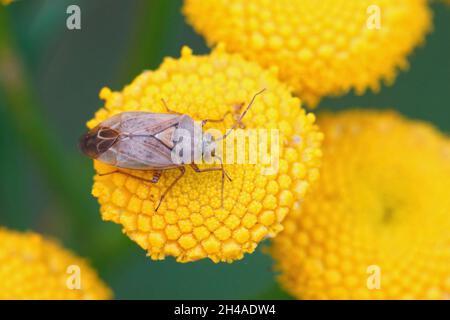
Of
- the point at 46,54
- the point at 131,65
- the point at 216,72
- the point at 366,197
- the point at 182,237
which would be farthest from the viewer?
the point at 46,54

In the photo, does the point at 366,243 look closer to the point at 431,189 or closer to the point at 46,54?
the point at 431,189

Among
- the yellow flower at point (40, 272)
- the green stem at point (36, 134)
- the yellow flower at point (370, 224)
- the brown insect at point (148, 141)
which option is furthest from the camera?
the green stem at point (36, 134)

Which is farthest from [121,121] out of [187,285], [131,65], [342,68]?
[187,285]

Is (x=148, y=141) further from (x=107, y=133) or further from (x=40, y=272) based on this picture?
(x=40, y=272)

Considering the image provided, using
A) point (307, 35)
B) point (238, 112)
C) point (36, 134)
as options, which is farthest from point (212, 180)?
point (36, 134)

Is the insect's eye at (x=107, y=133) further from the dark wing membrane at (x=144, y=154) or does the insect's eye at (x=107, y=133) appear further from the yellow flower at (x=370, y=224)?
the yellow flower at (x=370, y=224)

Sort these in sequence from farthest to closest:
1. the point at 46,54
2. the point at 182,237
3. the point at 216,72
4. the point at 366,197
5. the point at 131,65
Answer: the point at 46,54, the point at 131,65, the point at 366,197, the point at 216,72, the point at 182,237

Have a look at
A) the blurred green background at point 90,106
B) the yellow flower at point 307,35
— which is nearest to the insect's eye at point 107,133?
the yellow flower at point 307,35
